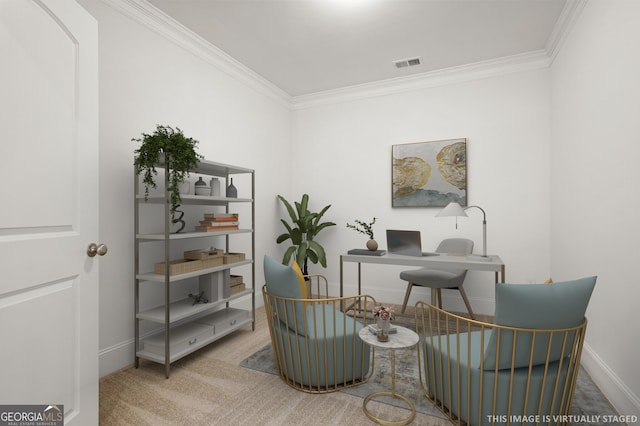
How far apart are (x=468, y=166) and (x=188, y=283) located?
3.36 meters

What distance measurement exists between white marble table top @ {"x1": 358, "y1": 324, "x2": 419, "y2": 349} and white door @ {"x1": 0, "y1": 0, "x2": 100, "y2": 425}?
4.78 ft

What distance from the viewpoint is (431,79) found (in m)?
4.09

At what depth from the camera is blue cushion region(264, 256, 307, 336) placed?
2.02 metres

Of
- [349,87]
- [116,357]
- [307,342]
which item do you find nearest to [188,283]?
[116,357]

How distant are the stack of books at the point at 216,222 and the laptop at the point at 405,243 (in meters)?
1.54

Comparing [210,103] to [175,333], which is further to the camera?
[210,103]

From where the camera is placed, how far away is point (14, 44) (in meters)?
1.35

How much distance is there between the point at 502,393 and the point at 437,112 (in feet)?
11.0

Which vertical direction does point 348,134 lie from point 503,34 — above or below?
below

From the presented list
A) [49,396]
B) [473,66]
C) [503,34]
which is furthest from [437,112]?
[49,396]

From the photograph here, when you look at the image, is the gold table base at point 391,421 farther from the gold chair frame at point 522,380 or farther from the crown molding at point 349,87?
the crown molding at point 349,87

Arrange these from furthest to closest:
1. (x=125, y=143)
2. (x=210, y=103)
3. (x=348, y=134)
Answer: (x=348, y=134), (x=210, y=103), (x=125, y=143)

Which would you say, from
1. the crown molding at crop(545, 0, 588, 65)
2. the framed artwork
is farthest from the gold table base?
the crown molding at crop(545, 0, 588, 65)

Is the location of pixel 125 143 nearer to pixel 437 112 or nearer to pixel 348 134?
pixel 348 134
